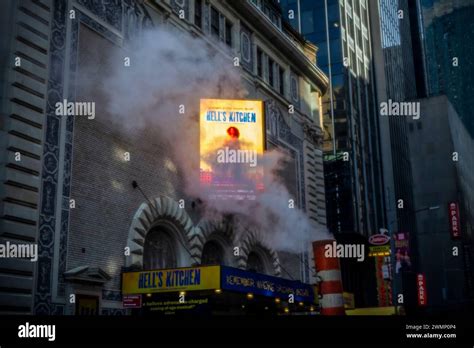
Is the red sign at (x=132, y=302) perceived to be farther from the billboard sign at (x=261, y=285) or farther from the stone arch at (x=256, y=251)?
the stone arch at (x=256, y=251)

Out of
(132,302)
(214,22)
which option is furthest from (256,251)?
(132,302)

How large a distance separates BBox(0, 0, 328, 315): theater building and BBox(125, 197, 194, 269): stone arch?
0.13ft

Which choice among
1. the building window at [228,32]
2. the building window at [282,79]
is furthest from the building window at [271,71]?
the building window at [228,32]

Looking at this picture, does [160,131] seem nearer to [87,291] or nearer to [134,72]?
[134,72]

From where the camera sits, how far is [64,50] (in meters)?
20.1

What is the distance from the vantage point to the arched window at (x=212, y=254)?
87.9ft

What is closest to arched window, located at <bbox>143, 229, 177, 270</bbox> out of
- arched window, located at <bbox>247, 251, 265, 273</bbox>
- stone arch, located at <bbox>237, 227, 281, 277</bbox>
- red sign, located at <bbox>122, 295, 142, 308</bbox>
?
red sign, located at <bbox>122, 295, 142, 308</bbox>

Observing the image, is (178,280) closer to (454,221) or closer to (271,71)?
(271,71)

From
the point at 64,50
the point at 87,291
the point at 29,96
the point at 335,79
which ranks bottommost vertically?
the point at 87,291

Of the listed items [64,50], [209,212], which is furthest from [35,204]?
[209,212]

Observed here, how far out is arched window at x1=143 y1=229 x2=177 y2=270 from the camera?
2344cm

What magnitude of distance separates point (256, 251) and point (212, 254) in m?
3.55

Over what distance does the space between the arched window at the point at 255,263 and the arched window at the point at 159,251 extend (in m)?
6.02

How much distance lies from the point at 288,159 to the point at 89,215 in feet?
51.0
